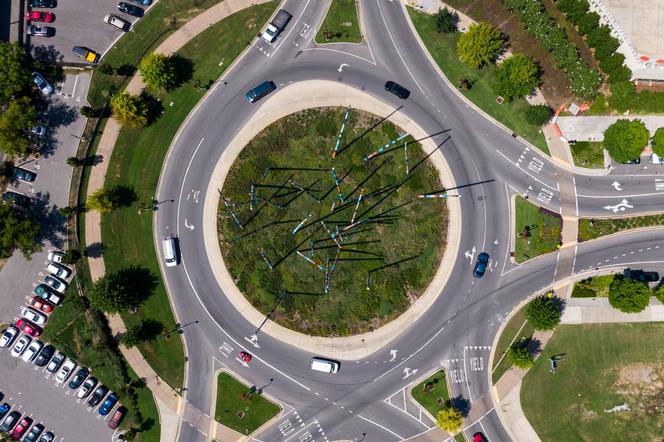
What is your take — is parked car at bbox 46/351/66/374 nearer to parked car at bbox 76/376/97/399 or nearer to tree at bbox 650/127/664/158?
parked car at bbox 76/376/97/399

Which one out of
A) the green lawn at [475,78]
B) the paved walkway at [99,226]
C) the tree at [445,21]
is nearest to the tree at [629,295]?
the green lawn at [475,78]

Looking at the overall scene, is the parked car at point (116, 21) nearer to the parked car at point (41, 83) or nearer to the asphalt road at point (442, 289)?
the parked car at point (41, 83)

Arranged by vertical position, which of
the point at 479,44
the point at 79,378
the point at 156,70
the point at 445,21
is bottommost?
the point at 79,378

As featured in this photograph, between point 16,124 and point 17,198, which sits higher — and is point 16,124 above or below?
above

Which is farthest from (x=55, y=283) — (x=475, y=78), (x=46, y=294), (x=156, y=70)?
(x=475, y=78)

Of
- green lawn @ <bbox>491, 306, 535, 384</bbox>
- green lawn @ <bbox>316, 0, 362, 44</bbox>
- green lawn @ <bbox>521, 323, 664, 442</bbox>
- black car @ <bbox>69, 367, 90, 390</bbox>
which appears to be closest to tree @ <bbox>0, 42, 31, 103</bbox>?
black car @ <bbox>69, 367, 90, 390</bbox>

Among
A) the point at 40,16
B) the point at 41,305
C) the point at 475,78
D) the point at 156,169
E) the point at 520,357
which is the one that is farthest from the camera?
the point at 475,78

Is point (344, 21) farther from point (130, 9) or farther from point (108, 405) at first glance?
point (108, 405)
